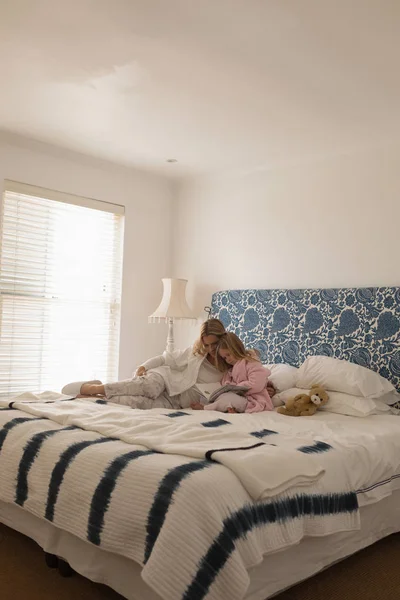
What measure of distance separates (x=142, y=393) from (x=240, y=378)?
65cm

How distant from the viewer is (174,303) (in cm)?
492

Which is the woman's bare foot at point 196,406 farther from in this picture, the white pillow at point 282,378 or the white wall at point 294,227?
the white wall at point 294,227

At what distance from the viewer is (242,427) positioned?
280 cm

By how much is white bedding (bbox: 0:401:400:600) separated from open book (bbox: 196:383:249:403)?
2.13 ft

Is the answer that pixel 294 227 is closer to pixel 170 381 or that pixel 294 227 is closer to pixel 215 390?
pixel 215 390

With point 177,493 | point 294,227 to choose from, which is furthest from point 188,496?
point 294,227

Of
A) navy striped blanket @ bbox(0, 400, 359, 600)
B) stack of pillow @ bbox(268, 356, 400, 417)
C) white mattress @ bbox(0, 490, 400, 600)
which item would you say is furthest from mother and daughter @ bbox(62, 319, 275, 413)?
white mattress @ bbox(0, 490, 400, 600)

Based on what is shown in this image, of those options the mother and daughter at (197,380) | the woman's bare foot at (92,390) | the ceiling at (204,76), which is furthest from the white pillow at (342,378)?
the ceiling at (204,76)

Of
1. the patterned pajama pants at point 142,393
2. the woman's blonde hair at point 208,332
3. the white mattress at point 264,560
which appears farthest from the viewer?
the woman's blonde hair at point 208,332

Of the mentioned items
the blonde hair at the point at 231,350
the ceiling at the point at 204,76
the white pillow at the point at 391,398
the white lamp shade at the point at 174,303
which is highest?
the ceiling at the point at 204,76

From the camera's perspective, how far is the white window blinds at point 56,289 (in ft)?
14.3

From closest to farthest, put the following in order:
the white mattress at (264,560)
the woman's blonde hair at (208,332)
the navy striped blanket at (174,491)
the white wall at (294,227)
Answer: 1. the navy striped blanket at (174,491)
2. the white mattress at (264,560)
3. the woman's blonde hair at (208,332)
4. the white wall at (294,227)

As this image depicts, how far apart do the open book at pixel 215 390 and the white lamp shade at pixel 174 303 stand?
4.25ft

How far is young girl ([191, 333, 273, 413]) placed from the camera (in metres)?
3.45
